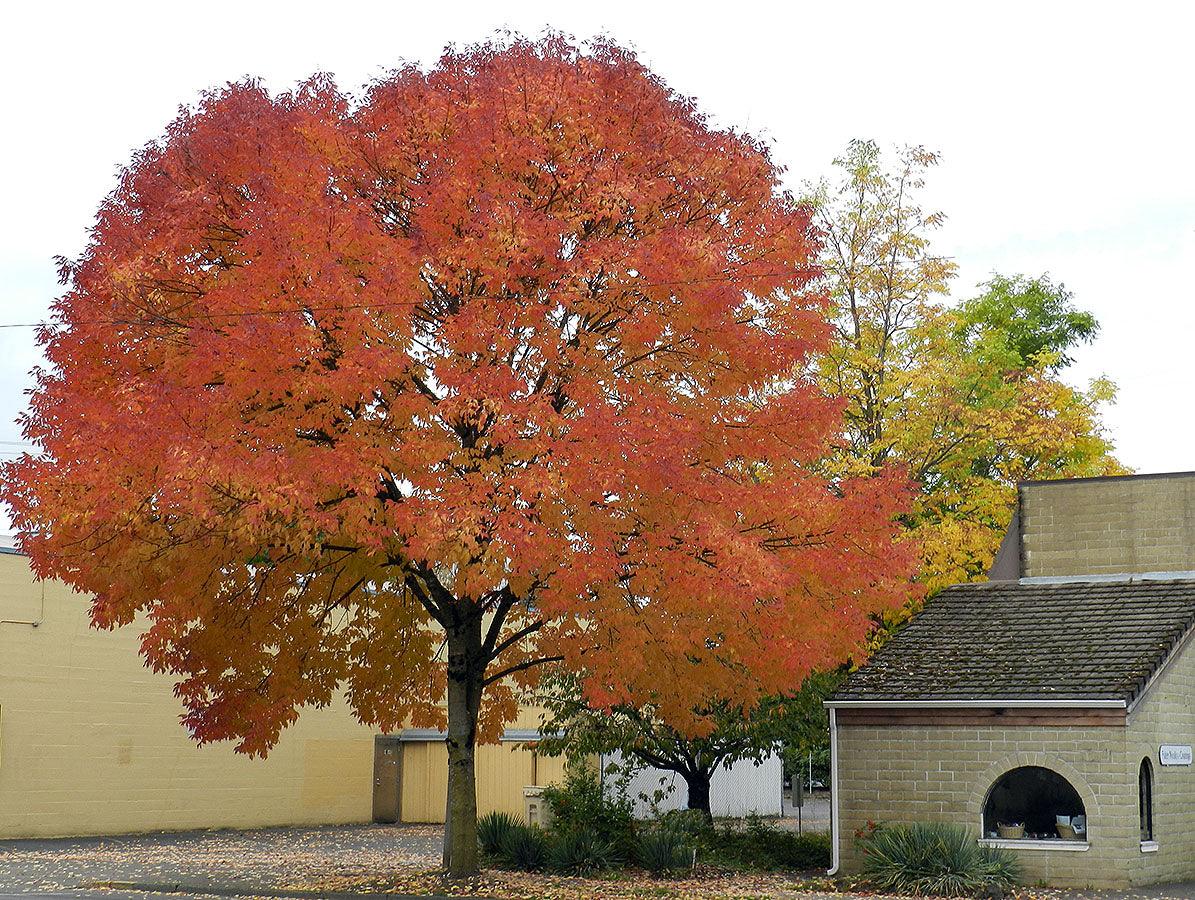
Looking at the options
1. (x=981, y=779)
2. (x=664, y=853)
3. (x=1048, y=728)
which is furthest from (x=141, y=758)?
(x=1048, y=728)

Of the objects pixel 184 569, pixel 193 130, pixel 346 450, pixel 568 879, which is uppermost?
pixel 193 130

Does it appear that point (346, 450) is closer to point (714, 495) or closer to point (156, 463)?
point (156, 463)

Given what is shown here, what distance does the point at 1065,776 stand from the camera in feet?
67.7

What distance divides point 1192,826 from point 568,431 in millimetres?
13065

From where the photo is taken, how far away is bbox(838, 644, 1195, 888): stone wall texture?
2031cm

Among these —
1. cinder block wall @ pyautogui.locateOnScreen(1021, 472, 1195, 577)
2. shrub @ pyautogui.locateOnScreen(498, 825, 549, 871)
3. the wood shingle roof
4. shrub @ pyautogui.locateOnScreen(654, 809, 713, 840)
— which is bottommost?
shrub @ pyautogui.locateOnScreen(498, 825, 549, 871)

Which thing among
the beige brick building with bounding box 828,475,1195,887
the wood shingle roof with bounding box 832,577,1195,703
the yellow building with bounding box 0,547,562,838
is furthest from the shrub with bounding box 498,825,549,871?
the wood shingle roof with bounding box 832,577,1195,703

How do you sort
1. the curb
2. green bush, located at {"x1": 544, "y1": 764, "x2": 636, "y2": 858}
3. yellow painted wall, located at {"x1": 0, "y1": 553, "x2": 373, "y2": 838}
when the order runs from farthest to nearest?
1. yellow painted wall, located at {"x1": 0, "y1": 553, "x2": 373, "y2": 838}
2. green bush, located at {"x1": 544, "y1": 764, "x2": 636, "y2": 858}
3. the curb

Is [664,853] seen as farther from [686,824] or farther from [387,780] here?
[387,780]

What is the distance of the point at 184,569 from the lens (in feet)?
59.8

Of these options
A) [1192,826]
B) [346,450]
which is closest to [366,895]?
[346,450]

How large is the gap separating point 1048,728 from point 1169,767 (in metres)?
2.53

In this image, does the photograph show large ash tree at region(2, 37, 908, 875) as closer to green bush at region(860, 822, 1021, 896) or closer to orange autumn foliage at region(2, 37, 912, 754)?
orange autumn foliage at region(2, 37, 912, 754)

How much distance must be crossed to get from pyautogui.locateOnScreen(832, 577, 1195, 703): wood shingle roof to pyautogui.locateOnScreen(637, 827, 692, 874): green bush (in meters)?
3.82
